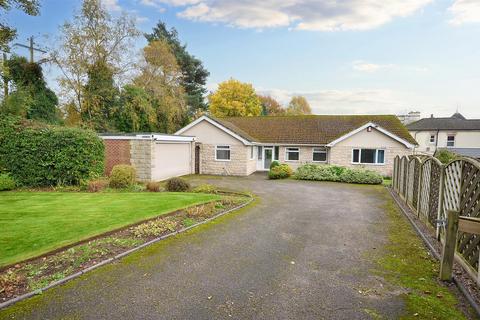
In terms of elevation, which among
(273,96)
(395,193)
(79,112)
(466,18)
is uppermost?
(273,96)

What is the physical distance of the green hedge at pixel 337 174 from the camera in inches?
756

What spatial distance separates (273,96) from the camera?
60.6 metres

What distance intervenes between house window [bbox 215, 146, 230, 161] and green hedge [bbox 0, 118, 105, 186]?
1061 cm

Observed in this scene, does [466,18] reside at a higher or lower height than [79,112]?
higher


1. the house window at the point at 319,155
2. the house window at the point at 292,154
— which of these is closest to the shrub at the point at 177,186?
the house window at the point at 292,154

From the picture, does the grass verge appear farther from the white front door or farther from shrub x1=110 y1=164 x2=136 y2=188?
the white front door

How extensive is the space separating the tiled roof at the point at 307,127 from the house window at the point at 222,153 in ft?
5.62

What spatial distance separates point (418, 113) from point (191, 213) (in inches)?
2208

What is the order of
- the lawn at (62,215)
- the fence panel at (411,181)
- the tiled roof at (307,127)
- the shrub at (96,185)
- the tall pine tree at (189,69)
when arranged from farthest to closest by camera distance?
the tall pine tree at (189,69), the tiled roof at (307,127), the shrub at (96,185), the fence panel at (411,181), the lawn at (62,215)

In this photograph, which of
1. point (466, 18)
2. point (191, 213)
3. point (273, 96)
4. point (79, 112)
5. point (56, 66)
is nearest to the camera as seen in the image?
point (191, 213)

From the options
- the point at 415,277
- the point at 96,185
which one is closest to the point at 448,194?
the point at 415,277

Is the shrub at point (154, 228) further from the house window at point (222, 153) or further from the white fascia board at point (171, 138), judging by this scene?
the house window at point (222, 153)

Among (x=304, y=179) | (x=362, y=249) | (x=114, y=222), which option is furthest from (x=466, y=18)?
(x=114, y=222)

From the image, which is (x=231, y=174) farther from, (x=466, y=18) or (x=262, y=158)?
(x=466, y=18)
